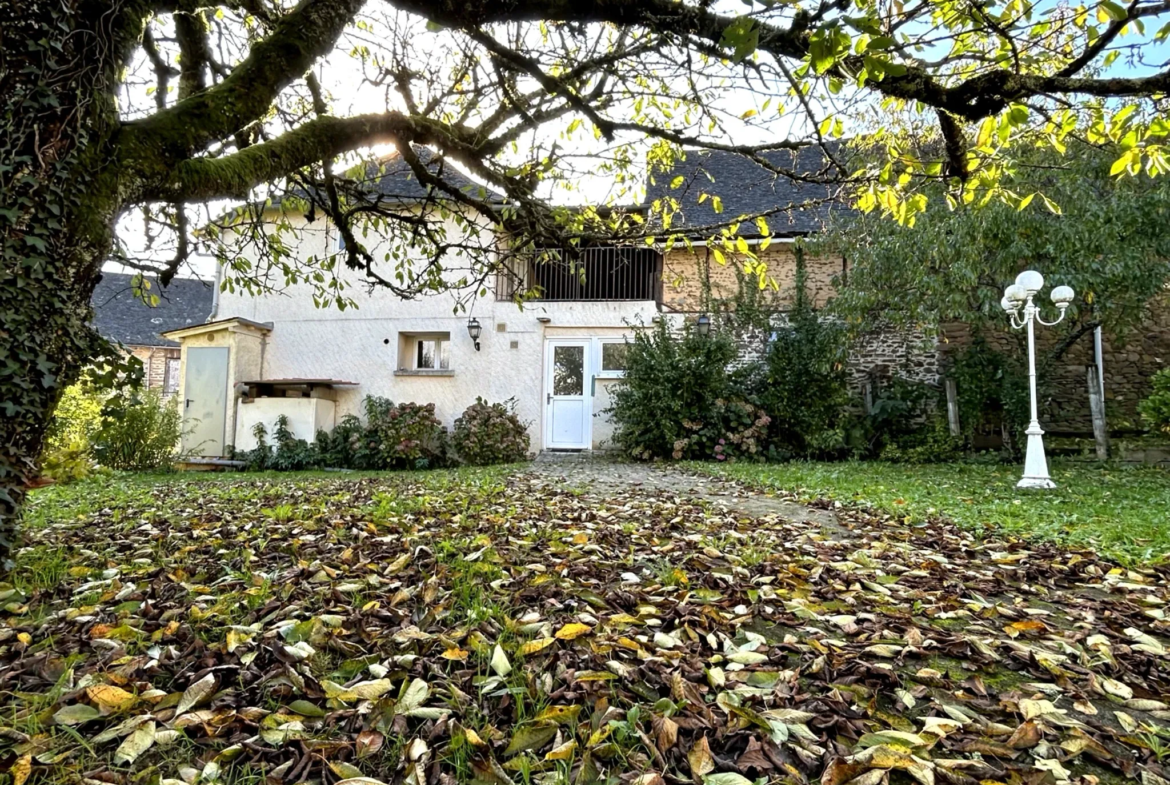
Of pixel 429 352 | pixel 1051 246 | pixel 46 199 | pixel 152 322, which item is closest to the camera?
pixel 46 199

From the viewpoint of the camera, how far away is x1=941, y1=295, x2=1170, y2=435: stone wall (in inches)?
416

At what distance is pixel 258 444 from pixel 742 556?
1055cm

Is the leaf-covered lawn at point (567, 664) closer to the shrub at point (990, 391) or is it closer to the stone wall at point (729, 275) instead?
the shrub at point (990, 391)

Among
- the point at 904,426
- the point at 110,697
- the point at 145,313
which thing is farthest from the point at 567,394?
the point at 145,313

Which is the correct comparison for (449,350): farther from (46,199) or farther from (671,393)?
(46,199)

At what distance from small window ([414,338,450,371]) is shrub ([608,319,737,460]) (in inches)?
156

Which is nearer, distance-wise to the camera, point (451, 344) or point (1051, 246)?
point (1051, 246)

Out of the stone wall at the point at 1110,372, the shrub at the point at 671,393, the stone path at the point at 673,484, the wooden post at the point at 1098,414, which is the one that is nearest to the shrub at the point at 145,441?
the stone path at the point at 673,484

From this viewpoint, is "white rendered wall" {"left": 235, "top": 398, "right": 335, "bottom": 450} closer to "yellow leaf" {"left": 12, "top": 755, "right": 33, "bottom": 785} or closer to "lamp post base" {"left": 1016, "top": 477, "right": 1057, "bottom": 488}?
"yellow leaf" {"left": 12, "top": 755, "right": 33, "bottom": 785}

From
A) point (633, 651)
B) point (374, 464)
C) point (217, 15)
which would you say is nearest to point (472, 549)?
point (633, 651)

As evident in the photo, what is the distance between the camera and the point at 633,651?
1780mm

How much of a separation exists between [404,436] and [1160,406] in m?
11.8

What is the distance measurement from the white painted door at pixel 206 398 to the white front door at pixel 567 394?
20.8 ft

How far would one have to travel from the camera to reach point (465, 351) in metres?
11.5
